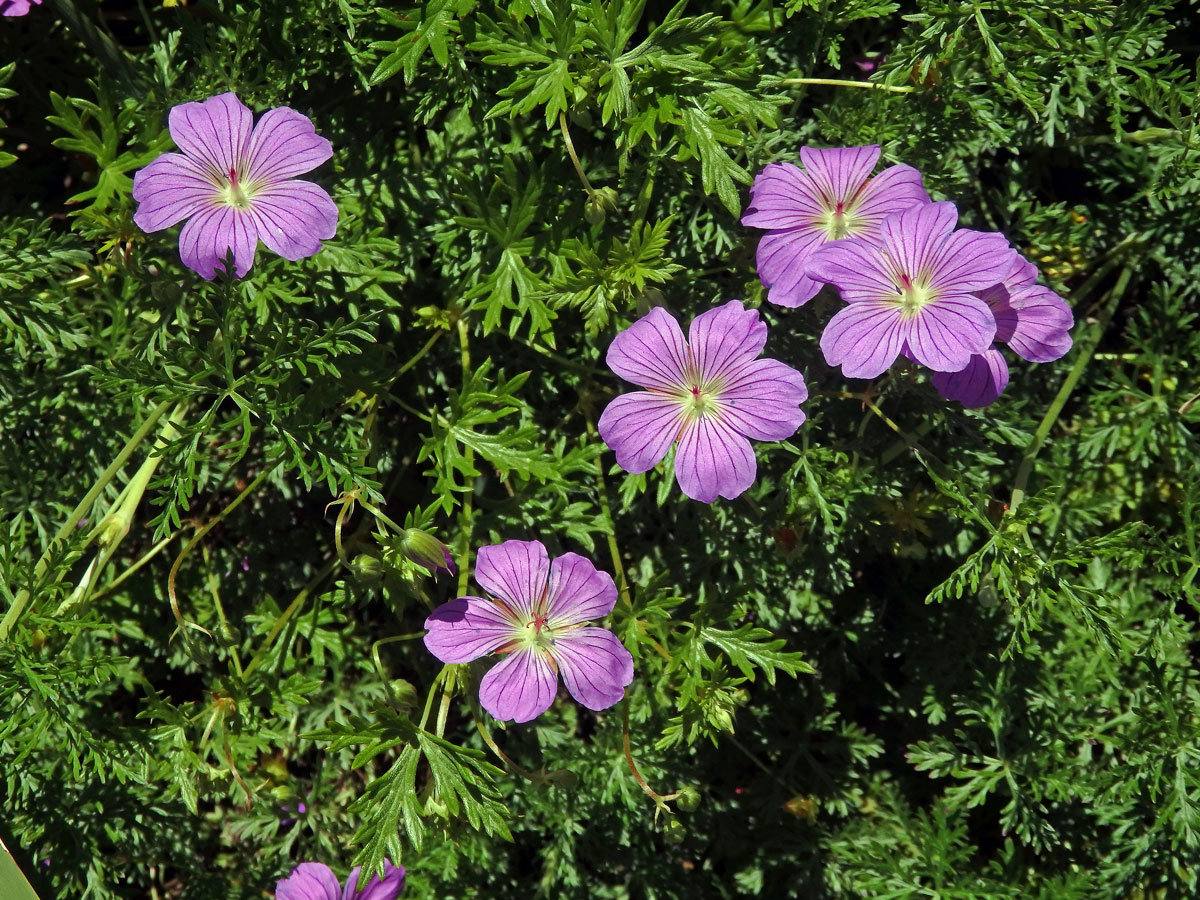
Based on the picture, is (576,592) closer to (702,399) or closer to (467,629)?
(467,629)

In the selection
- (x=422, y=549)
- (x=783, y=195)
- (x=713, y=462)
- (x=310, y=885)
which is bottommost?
(x=310, y=885)

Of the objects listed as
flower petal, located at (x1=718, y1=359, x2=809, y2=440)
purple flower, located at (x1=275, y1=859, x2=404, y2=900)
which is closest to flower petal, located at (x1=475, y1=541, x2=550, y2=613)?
flower petal, located at (x1=718, y1=359, x2=809, y2=440)

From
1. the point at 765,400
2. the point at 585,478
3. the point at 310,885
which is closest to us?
the point at 765,400

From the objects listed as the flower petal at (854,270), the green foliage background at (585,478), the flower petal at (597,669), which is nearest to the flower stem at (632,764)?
the green foliage background at (585,478)

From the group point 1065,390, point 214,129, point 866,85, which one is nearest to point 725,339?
point 866,85

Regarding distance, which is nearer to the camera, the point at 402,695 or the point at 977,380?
the point at 977,380
